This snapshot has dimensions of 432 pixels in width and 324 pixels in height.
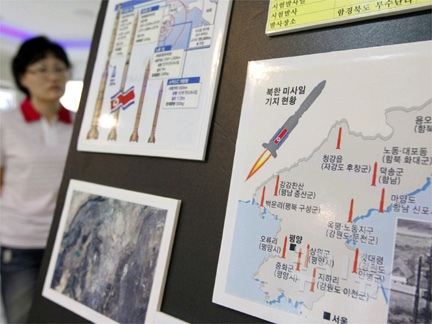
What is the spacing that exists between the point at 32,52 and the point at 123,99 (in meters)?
0.87

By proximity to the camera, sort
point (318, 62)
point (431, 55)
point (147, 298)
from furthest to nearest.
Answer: point (147, 298) → point (318, 62) → point (431, 55)

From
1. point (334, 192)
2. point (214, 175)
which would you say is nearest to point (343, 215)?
point (334, 192)

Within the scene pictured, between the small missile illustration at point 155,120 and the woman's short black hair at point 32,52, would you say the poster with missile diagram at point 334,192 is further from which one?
the woman's short black hair at point 32,52

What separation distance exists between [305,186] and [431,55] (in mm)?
287

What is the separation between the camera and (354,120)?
2.02 feet

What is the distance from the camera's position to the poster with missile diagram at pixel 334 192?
1.81 feet

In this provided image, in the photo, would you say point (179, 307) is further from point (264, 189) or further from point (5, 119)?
point (5, 119)

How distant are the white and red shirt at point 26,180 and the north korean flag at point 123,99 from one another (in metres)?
0.62

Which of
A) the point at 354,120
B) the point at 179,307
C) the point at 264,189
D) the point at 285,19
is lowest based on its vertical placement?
the point at 179,307

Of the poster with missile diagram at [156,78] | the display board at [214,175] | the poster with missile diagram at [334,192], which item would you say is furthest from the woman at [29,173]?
the poster with missile diagram at [334,192]

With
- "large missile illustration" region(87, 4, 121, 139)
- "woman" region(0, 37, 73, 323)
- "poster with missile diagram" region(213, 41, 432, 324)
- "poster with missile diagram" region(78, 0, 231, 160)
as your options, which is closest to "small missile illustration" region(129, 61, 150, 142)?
"poster with missile diagram" region(78, 0, 231, 160)

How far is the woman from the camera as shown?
1.37m

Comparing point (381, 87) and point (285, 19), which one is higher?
point (285, 19)

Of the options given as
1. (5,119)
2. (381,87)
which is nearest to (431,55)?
(381,87)
